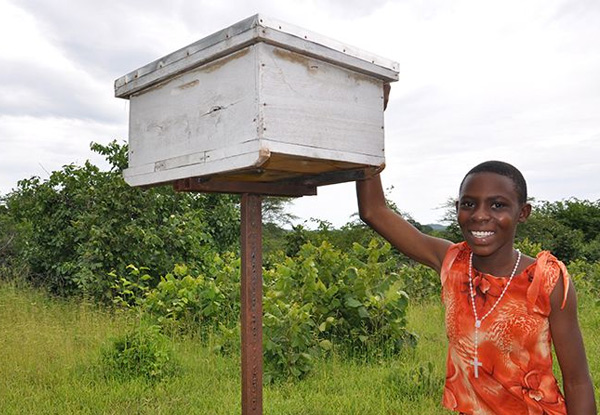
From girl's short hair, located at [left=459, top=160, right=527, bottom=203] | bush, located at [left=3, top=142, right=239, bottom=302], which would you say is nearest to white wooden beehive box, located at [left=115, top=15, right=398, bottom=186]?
girl's short hair, located at [left=459, top=160, right=527, bottom=203]

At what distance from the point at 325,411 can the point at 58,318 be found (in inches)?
163

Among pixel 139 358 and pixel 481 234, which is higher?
pixel 481 234

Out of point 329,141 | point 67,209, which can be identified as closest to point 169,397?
point 329,141

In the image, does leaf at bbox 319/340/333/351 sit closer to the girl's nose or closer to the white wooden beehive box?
the white wooden beehive box

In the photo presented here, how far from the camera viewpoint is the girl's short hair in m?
2.01

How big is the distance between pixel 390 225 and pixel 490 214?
52 centimetres

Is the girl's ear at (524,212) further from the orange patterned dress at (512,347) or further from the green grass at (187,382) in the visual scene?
the green grass at (187,382)

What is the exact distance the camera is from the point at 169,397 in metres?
4.24

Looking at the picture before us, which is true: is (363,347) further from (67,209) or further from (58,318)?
(67,209)

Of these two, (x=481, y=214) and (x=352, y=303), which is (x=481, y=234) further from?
(x=352, y=303)

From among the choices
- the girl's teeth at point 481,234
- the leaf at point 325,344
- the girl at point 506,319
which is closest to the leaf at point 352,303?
the leaf at point 325,344

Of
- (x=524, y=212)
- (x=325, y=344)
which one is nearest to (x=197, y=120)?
(x=524, y=212)

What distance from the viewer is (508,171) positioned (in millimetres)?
2014

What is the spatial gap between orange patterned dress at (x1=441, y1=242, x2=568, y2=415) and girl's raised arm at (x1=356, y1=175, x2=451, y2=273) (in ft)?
1.02
